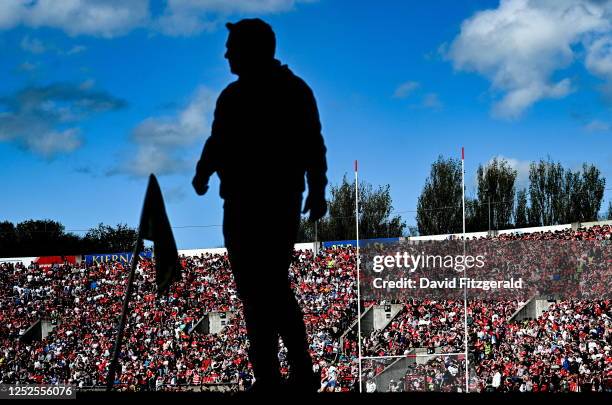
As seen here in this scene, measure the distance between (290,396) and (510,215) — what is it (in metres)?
61.5

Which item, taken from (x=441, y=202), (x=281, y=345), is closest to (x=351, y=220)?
(x=441, y=202)

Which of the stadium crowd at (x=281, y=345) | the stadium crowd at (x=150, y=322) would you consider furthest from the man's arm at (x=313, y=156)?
the stadium crowd at (x=150, y=322)

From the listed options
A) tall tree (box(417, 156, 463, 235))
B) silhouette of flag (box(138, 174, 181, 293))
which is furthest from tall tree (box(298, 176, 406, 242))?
silhouette of flag (box(138, 174, 181, 293))

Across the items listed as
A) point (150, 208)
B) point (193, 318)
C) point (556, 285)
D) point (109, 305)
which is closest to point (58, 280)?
point (109, 305)

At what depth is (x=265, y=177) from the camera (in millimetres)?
4090

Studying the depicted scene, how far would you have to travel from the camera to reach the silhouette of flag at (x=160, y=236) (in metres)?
4.91

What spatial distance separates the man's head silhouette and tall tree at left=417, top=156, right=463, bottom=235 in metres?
→ 59.4

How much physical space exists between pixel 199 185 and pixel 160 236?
26.3 inches

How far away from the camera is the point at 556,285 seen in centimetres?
2927

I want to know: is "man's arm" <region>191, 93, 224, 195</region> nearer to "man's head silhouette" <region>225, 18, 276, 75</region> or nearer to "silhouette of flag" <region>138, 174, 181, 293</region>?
"man's head silhouette" <region>225, 18, 276, 75</region>

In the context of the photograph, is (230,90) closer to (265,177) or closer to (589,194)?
(265,177)

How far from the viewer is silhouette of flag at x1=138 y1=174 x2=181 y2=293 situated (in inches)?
193

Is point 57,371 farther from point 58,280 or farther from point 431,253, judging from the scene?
point 431,253

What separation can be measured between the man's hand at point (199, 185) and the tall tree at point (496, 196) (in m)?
60.5
